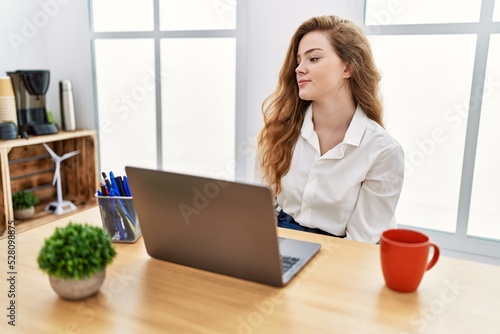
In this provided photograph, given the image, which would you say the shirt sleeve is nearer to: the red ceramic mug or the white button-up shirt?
the white button-up shirt

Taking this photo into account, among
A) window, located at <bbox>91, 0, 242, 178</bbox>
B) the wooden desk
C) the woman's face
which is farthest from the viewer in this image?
window, located at <bbox>91, 0, 242, 178</bbox>

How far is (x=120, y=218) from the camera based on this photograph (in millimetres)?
1095

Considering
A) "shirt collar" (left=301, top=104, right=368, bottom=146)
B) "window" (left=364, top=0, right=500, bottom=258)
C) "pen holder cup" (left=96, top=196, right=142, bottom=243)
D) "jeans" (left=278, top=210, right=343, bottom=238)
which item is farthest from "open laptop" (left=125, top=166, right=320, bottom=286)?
"window" (left=364, top=0, right=500, bottom=258)

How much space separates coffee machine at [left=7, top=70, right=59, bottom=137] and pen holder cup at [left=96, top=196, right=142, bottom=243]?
1.96 m

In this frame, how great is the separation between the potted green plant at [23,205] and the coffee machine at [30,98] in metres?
0.38

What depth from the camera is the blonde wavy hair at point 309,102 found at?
161cm

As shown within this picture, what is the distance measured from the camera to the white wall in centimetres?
298

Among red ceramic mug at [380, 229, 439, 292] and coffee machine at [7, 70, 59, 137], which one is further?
coffee machine at [7, 70, 59, 137]

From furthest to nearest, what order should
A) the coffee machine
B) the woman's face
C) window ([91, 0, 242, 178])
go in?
the coffee machine < window ([91, 0, 242, 178]) < the woman's face

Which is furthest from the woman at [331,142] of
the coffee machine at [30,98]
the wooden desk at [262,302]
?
the coffee machine at [30,98]

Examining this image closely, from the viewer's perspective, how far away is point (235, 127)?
264 centimetres

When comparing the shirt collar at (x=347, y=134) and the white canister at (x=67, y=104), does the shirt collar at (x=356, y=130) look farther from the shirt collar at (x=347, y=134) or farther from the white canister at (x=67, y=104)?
the white canister at (x=67, y=104)

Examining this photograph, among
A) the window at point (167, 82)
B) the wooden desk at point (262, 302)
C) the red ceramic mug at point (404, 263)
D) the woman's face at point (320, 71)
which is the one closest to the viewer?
the wooden desk at point (262, 302)

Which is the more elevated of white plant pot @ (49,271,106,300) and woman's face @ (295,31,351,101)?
woman's face @ (295,31,351,101)
